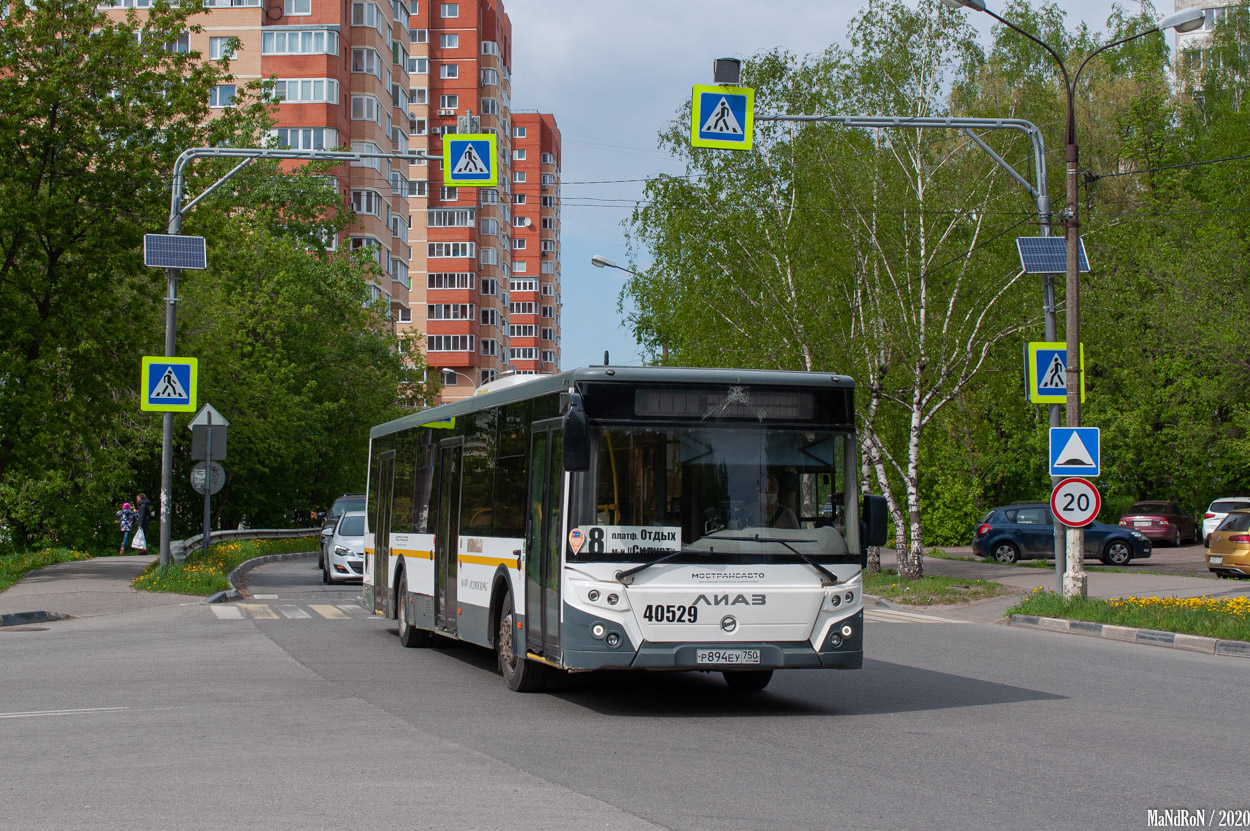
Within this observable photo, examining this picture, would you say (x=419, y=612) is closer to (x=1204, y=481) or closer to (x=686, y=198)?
(x=686, y=198)

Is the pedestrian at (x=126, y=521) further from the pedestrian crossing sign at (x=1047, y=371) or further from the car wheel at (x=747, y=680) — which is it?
the car wheel at (x=747, y=680)

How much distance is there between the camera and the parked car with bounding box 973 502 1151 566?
117ft

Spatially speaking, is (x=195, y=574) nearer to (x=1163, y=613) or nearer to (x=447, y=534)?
(x=447, y=534)

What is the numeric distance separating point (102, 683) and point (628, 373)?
19.2 ft

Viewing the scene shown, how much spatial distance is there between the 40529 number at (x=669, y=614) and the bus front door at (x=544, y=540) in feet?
2.57

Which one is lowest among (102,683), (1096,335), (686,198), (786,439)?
(102,683)

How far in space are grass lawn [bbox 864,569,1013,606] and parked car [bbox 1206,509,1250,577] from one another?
20.4 feet

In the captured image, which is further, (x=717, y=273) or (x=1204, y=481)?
(x=1204, y=481)

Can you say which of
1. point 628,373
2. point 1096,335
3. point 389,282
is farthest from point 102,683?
point 389,282

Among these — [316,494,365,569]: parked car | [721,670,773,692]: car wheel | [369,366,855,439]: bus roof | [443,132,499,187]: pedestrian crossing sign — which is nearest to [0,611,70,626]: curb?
[443,132,499,187]: pedestrian crossing sign

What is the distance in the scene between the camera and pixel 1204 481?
47.1 metres

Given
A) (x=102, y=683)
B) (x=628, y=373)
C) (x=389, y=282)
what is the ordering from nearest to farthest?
(x=628, y=373) → (x=102, y=683) → (x=389, y=282)

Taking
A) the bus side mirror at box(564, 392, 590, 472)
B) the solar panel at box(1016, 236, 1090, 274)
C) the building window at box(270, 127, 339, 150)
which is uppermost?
the building window at box(270, 127, 339, 150)

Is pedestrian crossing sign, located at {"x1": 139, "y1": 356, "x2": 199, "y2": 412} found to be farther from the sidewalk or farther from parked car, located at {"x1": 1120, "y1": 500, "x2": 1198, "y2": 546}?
parked car, located at {"x1": 1120, "y1": 500, "x2": 1198, "y2": 546}
